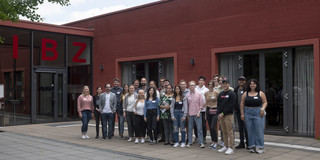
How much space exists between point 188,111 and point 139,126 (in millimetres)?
1476

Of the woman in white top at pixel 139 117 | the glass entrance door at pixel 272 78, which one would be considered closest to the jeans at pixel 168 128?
the woman in white top at pixel 139 117

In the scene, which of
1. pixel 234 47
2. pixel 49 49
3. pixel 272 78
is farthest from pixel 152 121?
pixel 49 49

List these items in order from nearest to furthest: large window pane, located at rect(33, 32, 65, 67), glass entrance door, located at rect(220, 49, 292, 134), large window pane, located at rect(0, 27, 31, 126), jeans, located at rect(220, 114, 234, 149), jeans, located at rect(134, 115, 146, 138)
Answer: jeans, located at rect(220, 114, 234, 149) < jeans, located at rect(134, 115, 146, 138) < glass entrance door, located at rect(220, 49, 292, 134) < large window pane, located at rect(0, 27, 31, 126) < large window pane, located at rect(33, 32, 65, 67)

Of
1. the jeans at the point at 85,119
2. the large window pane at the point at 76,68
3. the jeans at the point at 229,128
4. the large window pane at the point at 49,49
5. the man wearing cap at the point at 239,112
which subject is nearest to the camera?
the jeans at the point at 229,128

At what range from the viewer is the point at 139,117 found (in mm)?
8594

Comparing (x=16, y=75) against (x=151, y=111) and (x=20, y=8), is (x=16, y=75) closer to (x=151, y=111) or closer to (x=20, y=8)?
(x=20, y=8)

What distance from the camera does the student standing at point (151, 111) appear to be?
8.26 metres

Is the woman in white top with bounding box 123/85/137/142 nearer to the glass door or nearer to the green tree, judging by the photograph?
the green tree

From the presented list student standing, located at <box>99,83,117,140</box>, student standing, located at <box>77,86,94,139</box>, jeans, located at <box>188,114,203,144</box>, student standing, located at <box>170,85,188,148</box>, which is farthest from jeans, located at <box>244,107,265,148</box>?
student standing, located at <box>77,86,94,139</box>

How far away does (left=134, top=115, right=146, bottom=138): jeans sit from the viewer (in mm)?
8531

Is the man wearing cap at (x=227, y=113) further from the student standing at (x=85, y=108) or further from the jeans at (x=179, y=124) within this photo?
the student standing at (x=85, y=108)

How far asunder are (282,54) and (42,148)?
22.5 ft

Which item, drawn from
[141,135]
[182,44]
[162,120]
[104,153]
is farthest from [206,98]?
[182,44]

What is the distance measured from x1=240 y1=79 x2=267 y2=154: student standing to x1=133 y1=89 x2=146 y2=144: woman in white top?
2739 mm
